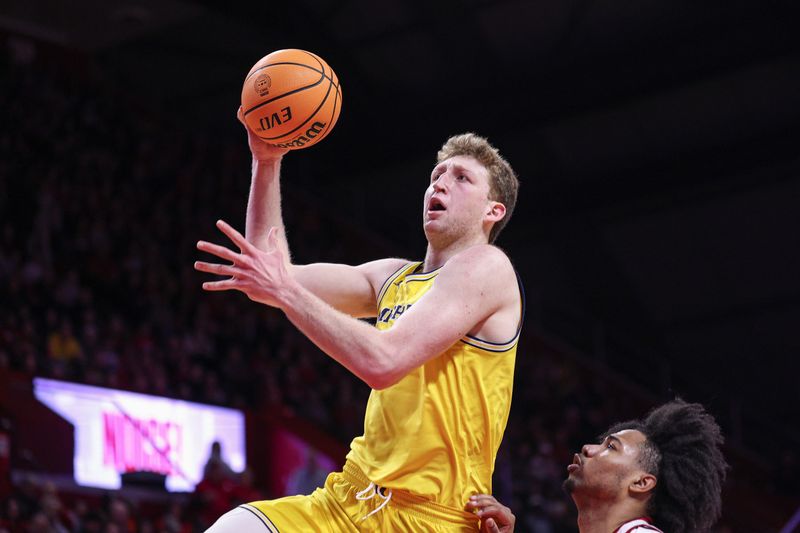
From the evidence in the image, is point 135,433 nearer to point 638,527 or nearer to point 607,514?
point 607,514

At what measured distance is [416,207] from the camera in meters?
20.6

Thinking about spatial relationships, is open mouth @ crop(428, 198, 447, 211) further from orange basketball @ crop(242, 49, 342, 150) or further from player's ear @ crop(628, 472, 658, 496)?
player's ear @ crop(628, 472, 658, 496)

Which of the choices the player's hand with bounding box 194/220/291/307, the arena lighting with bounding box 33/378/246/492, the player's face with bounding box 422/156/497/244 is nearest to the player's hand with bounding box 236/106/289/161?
the player's face with bounding box 422/156/497/244

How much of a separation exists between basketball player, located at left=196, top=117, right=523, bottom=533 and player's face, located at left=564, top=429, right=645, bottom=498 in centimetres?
69

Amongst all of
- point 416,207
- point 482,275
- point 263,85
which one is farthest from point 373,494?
point 416,207

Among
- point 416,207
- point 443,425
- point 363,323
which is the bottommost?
point 443,425

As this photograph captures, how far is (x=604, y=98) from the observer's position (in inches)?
609

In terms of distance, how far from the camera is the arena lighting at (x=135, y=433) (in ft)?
32.7

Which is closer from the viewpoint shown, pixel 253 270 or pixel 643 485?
pixel 253 270

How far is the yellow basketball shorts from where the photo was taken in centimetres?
363

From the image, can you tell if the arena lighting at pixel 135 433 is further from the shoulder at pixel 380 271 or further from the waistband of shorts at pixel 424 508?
the waistband of shorts at pixel 424 508

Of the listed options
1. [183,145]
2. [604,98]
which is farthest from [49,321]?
[604,98]

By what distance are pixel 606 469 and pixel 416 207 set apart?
53.7ft

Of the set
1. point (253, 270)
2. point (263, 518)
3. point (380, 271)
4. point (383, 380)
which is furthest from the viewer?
point (380, 271)
